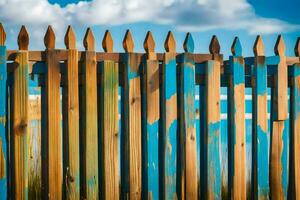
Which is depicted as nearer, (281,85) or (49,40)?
(49,40)

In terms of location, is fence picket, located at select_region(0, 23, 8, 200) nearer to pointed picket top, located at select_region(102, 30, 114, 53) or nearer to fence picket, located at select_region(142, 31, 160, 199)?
pointed picket top, located at select_region(102, 30, 114, 53)

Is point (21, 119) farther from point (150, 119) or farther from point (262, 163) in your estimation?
point (262, 163)

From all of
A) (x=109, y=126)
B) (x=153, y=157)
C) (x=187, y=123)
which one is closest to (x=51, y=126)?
(x=109, y=126)

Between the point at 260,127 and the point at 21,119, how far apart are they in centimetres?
233

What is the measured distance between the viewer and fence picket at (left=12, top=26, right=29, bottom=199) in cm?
407

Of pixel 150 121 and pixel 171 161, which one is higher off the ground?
pixel 150 121

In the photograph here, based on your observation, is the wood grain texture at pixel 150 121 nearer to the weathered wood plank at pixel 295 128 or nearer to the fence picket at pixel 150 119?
the fence picket at pixel 150 119

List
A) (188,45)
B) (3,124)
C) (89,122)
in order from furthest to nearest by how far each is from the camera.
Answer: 1. (188,45)
2. (89,122)
3. (3,124)

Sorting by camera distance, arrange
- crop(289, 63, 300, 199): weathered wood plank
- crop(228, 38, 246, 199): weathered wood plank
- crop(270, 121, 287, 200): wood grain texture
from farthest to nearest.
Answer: crop(289, 63, 300, 199): weathered wood plank → crop(270, 121, 287, 200): wood grain texture → crop(228, 38, 246, 199): weathered wood plank

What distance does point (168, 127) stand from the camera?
4422mm

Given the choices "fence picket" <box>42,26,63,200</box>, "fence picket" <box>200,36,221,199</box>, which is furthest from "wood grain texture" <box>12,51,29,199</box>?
"fence picket" <box>200,36,221,199</box>

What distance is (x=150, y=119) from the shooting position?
4.36 m

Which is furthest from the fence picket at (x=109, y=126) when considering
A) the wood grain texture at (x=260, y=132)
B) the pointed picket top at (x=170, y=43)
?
the wood grain texture at (x=260, y=132)

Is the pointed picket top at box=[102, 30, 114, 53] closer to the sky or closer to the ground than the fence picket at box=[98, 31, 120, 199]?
closer to the sky
